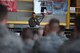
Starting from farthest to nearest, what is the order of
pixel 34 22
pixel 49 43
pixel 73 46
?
pixel 34 22 < pixel 49 43 < pixel 73 46

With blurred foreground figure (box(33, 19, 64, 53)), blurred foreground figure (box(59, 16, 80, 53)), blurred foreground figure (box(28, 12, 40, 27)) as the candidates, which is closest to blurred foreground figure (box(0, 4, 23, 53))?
blurred foreground figure (box(59, 16, 80, 53))

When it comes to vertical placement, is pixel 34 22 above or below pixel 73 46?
below

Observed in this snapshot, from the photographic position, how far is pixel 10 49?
4.45 metres

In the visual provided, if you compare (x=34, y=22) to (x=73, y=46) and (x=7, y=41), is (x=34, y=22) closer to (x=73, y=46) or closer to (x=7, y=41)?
(x=7, y=41)

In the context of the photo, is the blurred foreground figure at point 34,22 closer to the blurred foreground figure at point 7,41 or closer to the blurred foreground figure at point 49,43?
the blurred foreground figure at point 49,43

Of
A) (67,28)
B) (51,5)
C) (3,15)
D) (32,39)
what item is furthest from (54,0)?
(3,15)

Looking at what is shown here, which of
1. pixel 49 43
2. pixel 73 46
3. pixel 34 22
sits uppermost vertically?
pixel 73 46

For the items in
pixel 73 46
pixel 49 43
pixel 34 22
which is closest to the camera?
pixel 73 46

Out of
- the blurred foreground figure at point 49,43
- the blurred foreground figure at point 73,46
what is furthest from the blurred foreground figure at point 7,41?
the blurred foreground figure at point 49,43

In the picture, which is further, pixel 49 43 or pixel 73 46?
pixel 49 43

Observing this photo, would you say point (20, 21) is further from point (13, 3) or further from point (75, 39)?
point (75, 39)

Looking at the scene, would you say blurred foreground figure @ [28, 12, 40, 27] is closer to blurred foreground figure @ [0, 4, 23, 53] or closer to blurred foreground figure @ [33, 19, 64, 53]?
blurred foreground figure @ [33, 19, 64, 53]

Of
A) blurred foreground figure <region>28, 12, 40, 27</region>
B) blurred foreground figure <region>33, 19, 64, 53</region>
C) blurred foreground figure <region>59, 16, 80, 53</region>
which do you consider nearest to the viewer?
blurred foreground figure <region>59, 16, 80, 53</region>

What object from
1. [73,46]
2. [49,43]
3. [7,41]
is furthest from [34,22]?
[73,46]
